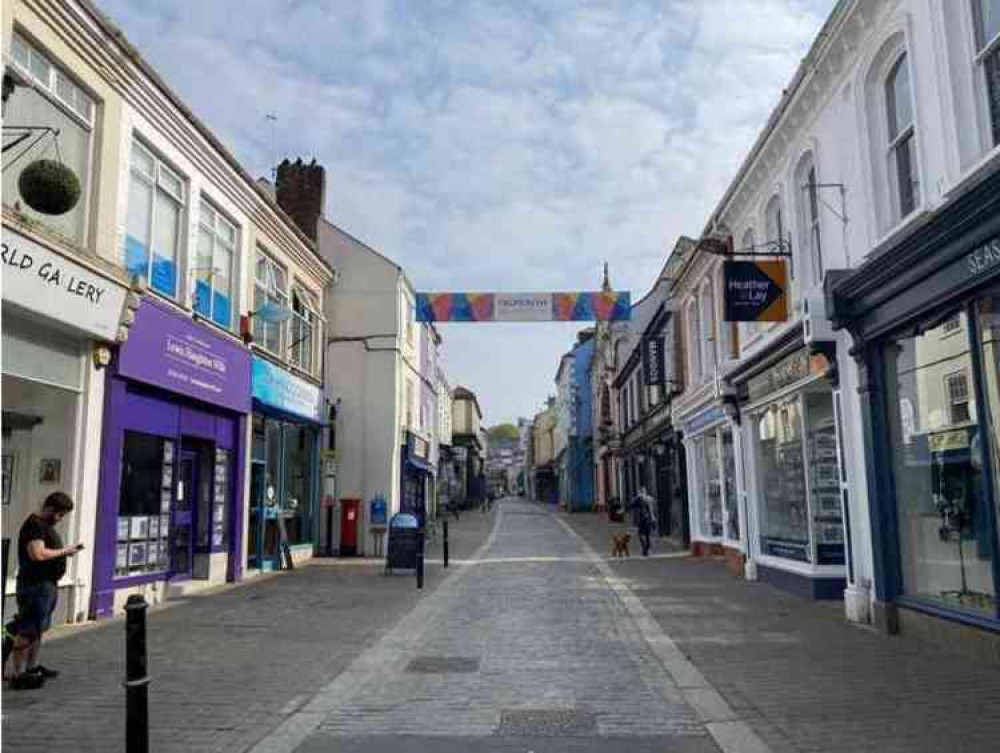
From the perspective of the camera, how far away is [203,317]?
1441 centimetres

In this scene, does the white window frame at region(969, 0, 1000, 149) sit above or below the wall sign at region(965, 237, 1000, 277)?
above

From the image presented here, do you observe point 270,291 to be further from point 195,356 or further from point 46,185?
point 46,185

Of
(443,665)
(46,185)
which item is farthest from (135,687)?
(46,185)

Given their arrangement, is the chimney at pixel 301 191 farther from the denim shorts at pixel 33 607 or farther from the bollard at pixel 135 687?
the bollard at pixel 135 687

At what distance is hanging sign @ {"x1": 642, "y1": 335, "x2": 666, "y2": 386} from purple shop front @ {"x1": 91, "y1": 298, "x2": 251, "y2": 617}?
476 inches

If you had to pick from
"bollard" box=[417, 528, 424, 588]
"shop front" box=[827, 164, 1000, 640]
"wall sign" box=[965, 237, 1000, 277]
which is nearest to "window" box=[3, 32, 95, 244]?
"bollard" box=[417, 528, 424, 588]

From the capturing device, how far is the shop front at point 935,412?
795 centimetres

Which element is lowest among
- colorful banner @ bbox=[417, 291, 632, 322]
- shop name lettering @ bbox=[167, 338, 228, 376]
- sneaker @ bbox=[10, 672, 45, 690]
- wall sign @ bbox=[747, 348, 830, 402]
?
sneaker @ bbox=[10, 672, 45, 690]

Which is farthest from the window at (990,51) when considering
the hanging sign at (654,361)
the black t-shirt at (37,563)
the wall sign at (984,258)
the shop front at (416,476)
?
the shop front at (416,476)

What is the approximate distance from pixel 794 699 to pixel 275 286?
1420cm

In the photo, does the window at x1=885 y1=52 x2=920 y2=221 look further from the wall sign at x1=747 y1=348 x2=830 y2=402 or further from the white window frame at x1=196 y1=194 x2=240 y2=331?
the white window frame at x1=196 y1=194 x2=240 y2=331

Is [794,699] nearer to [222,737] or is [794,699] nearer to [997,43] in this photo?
[222,737]

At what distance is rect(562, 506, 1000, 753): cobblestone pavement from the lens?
5.80m

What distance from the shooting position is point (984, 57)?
26.4 ft
